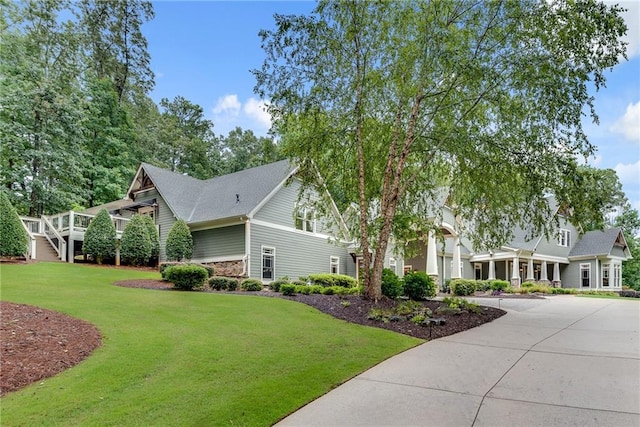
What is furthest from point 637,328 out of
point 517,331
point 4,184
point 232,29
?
point 4,184

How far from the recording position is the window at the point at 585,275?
29002mm

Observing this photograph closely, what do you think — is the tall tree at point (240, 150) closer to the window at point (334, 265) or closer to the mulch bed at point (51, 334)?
the window at point (334, 265)

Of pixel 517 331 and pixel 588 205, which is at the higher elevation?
pixel 588 205

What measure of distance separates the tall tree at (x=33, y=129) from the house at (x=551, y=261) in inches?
851

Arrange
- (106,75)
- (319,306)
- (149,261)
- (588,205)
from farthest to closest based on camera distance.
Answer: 1. (106,75)
2. (149,261)
3. (319,306)
4. (588,205)

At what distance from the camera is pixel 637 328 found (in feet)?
31.0

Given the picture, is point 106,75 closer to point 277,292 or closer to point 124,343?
point 277,292

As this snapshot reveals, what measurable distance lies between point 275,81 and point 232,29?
266 cm

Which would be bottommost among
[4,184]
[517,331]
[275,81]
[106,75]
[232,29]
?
[517,331]

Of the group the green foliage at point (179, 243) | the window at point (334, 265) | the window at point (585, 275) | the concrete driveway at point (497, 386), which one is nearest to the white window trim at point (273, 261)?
the green foliage at point (179, 243)

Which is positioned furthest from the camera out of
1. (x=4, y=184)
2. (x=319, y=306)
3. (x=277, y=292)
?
(x=4, y=184)

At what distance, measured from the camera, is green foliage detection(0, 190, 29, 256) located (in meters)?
14.7

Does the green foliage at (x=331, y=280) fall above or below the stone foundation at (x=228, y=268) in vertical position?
below

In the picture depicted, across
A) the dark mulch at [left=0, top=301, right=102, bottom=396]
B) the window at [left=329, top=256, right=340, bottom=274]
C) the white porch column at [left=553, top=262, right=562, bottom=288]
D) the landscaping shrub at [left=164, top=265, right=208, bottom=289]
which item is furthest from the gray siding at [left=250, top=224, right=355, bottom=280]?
the white porch column at [left=553, top=262, right=562, bottom=288]
